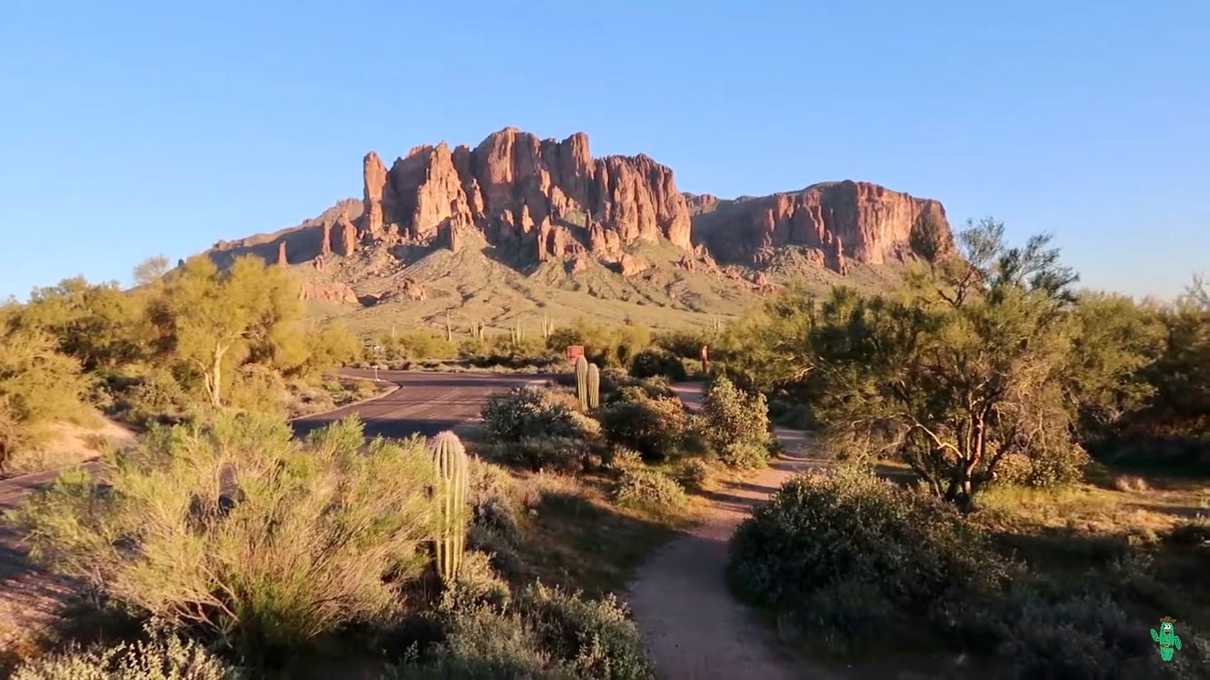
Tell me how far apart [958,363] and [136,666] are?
12.7 meters

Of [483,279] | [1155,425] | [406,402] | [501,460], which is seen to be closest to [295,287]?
[406,402]

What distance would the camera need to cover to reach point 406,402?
1185 inches

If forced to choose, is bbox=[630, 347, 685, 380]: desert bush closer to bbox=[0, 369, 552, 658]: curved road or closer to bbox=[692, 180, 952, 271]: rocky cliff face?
bbox=[0, 369, 552, 658]: curved road

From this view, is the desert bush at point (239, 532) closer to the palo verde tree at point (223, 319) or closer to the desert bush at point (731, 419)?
the desert bush at point (731, 419)

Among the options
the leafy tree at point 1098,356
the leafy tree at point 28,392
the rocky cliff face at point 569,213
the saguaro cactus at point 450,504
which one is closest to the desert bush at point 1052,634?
the leafy tree at point 1098,356

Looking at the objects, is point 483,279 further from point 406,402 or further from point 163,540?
point 163,540

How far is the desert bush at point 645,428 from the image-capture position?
1831 cm

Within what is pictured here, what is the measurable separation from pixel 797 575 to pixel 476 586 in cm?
457

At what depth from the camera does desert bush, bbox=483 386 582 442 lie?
58.4 feet

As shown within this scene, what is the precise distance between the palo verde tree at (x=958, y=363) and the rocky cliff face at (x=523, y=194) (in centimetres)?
11626

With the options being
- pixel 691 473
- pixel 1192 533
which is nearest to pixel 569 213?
pixel 691 473

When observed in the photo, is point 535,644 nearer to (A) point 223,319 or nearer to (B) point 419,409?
(B) point 419,409

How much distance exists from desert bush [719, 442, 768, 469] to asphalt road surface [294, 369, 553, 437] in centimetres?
810

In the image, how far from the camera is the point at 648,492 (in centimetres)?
1467
